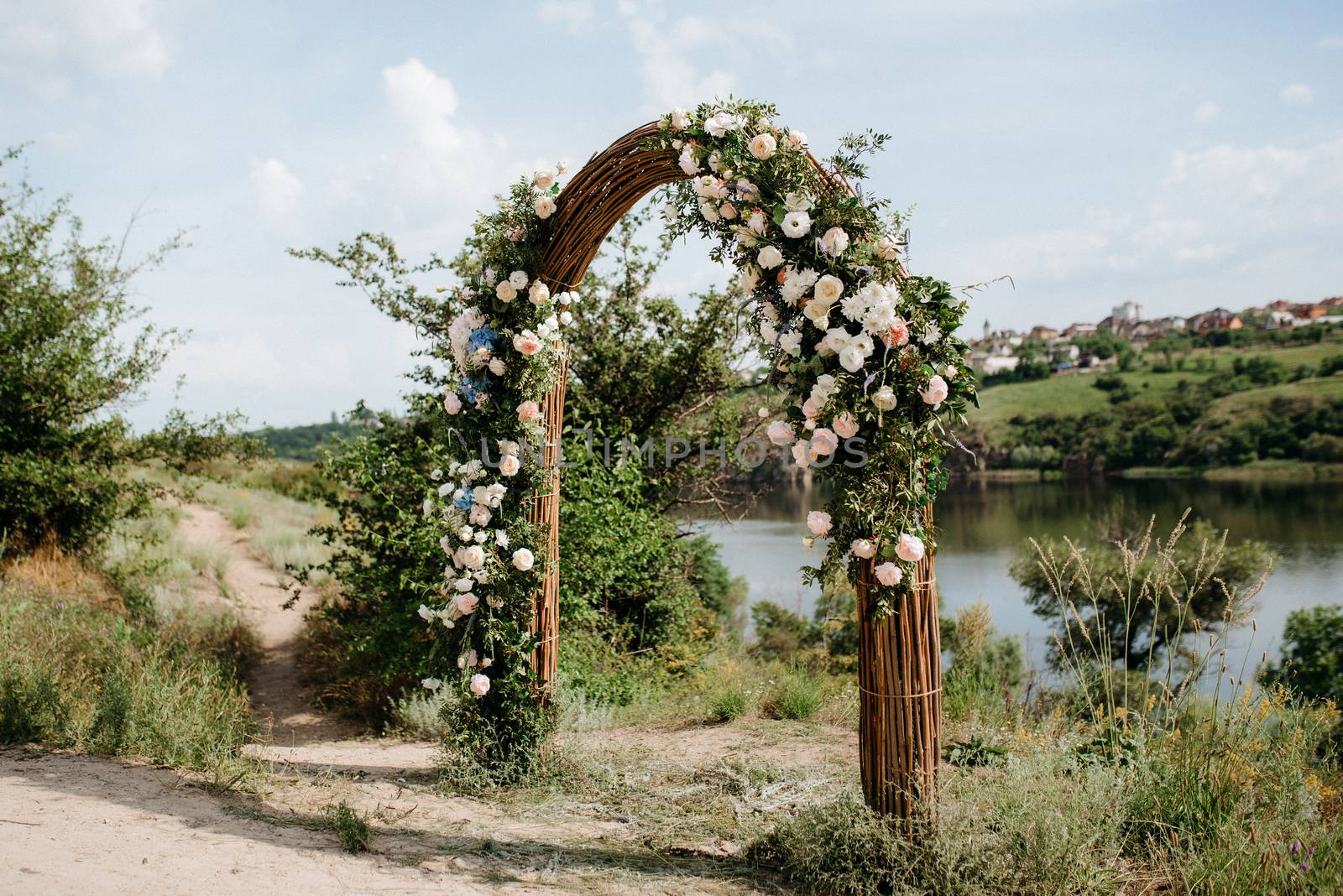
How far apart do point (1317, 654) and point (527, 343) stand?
964cm

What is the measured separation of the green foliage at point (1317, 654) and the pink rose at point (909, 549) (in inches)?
331

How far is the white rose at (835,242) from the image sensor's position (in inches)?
116

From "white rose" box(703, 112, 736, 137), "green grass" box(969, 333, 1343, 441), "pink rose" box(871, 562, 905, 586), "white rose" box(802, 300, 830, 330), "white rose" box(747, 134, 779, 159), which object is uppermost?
"green grass" box(969, 333, 1343, 441)

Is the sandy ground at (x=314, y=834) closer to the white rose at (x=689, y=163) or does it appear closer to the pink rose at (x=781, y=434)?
the pink rose at (x=781, y=434)

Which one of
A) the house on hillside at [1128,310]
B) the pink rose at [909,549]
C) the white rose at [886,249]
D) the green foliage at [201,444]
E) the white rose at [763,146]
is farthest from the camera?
the house on hillside at [1128,310]

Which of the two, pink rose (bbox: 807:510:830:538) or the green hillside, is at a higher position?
the green hillside

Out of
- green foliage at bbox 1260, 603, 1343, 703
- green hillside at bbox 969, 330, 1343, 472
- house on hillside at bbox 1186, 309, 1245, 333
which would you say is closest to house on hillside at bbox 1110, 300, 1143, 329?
house on hillside at bbox 1186, 309, 1245, 333

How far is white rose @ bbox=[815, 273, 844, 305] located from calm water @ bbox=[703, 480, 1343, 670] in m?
5.73

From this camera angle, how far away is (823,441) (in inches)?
113

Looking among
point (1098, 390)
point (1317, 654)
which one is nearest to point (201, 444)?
point (1317, 654)

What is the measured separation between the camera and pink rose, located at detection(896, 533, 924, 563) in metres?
2.74

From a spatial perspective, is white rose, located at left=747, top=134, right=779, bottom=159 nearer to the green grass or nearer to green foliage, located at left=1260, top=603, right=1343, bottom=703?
green foliage, located at left=1260, top=603, right=1343, bottom=703

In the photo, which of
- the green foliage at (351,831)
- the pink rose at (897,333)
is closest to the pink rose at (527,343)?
the pink rose at (897,333)

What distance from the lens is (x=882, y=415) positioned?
9.46 feet
